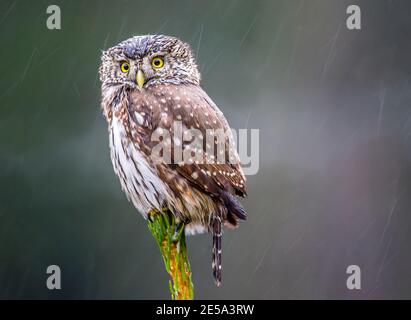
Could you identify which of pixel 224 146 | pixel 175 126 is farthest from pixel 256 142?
pixel 175 126

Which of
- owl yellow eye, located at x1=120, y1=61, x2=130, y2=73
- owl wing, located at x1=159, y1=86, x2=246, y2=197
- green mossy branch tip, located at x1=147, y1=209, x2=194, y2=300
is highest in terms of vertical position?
owl yellow eye, located at x1=120, y1=61, x2=130, y2=73

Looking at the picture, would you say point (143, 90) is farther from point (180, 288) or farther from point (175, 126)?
point (180, 288)

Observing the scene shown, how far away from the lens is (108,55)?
12.9 ft

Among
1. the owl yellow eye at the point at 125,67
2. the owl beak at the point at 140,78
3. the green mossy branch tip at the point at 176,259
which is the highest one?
the owl yellow eye at the point at 125,67

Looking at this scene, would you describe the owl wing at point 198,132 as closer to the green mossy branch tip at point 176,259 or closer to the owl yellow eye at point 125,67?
the owl yellow eye at point 125,67

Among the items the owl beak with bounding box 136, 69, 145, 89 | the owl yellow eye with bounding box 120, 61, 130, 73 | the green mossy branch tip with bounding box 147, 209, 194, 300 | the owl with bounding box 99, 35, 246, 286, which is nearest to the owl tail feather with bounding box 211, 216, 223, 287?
the owl with bounding box 99, 35, 246, 286

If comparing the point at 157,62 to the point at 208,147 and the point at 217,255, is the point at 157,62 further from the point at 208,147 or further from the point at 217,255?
the point at 217,255

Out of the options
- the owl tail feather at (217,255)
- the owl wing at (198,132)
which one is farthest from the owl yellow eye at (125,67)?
the owl tail feather at (217,255)

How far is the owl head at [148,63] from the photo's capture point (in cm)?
376

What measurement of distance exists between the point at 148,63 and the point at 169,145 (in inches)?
18.0

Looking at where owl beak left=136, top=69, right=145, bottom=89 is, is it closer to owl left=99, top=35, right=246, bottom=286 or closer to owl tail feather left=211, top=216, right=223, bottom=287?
owl left=99, top=35, right=246, bottom=286

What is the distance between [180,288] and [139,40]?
131 centimetres

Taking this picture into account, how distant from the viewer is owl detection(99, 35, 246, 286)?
372cm

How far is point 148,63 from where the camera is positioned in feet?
12.5
